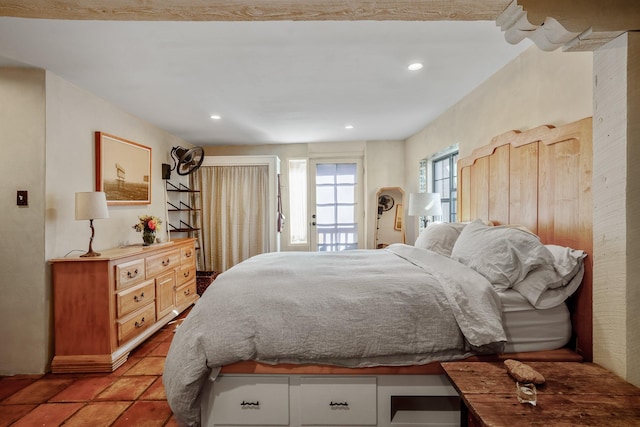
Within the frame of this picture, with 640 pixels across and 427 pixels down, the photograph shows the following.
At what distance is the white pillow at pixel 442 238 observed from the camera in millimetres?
2389

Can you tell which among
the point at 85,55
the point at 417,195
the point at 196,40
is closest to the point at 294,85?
the point at 196,40

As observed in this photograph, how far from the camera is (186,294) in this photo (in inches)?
143

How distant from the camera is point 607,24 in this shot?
1.12 m

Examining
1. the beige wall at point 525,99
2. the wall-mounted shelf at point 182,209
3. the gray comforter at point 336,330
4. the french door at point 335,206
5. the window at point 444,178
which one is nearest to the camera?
the gray comforter at point 336,330

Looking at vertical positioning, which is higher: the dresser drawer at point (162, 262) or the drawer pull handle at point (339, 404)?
the dresser drawer at point (162, 262)

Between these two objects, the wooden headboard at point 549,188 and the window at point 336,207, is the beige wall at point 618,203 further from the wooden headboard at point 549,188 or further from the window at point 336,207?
the window at point 336,207

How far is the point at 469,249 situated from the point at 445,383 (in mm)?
805

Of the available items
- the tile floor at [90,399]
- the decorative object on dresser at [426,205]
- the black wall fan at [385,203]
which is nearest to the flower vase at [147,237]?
the tile floor at [90,399]

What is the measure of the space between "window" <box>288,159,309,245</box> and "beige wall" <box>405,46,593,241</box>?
7.87 feet

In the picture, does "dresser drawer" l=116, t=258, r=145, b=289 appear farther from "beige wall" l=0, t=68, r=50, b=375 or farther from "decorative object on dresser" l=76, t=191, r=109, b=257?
"beige wall" l=0, t=68, r=50, b=375

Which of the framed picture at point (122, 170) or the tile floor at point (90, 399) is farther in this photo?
the framed picture at point (122, 170)

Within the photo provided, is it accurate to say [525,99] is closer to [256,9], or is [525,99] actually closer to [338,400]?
[256,9]

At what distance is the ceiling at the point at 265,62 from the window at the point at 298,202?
1.62m

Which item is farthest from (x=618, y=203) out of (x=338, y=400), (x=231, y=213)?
(x=231, y=213)
